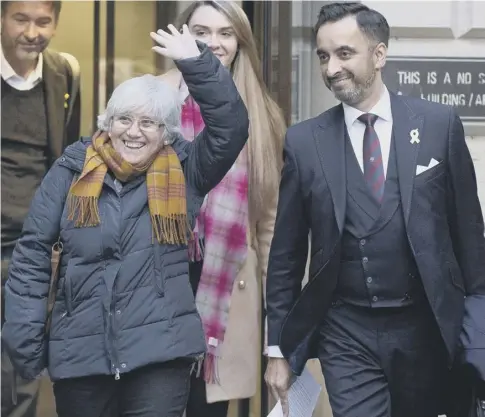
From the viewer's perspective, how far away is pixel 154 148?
15.8ft

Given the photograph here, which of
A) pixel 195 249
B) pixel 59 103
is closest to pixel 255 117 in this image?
pixel 195 249

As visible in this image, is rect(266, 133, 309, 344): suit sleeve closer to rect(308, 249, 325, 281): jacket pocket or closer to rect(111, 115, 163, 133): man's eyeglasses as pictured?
rect(308, 249, 325, 281): jacket pocket

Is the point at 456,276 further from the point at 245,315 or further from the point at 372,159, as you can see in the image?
the point at 245,315

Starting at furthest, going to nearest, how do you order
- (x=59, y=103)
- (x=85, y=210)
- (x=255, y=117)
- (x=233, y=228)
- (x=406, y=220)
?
(x=59, y=103)
(x=255, y=117)
(x=233, y=228)
(x=85, y=210)
(x=406, y=220)

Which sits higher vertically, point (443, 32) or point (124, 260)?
point (443, 32)

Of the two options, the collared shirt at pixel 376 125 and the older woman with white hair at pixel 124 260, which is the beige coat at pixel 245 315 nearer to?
the older woman with white hair at pixel 124 260

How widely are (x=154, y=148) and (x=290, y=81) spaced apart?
216 centimetres

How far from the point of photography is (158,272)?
470 cm

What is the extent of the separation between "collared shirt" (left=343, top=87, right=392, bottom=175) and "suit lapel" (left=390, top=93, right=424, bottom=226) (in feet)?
0.09

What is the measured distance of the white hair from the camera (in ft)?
15.7

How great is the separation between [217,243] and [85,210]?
2.87 ft

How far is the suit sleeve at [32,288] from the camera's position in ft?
15.4

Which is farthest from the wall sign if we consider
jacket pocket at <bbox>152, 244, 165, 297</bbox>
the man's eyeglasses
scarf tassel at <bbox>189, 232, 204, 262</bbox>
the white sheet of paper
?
jacket pocket at <bbox>152, 244, 165, 297</bbox>

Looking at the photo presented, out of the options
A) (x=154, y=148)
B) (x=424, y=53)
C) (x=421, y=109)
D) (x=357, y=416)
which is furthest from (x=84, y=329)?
(x=424, y=53)
